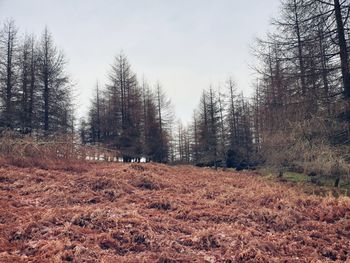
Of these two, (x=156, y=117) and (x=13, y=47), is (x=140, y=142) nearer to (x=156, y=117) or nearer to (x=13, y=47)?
(x=156, y=117)

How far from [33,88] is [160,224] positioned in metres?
20.9

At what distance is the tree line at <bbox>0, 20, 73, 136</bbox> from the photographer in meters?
21.5

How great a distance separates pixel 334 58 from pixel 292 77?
62.5 inches

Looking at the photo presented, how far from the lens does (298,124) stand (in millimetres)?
10781

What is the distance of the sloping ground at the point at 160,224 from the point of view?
436 centimetres

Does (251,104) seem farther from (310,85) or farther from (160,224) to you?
(160,224)

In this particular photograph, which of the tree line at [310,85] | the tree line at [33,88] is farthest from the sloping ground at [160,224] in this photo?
the tree line at [33,88]

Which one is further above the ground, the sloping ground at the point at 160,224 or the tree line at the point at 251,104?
the tree line at the point at 251,104

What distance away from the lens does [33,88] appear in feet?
74.0

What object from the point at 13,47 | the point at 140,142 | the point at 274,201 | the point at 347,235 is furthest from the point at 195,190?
the point at 13,47

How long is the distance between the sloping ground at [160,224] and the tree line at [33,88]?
47.6 feet

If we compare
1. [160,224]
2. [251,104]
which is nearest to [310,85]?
[160,224]

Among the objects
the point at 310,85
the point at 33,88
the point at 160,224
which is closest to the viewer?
the point at 160,224

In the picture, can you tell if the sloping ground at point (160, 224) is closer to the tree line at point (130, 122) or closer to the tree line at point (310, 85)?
the tree line at point (310, 85)
